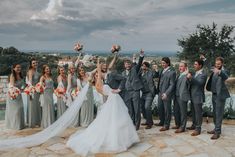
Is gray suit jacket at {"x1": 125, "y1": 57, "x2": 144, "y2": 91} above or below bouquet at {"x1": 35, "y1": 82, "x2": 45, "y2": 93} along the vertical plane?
above

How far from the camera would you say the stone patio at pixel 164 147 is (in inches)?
277

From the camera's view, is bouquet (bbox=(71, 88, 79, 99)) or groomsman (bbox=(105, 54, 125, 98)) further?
bouquet (bbox=(71, 88, 79, 99))

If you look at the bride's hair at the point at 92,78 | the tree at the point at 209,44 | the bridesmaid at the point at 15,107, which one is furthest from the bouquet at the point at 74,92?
the tree at the point at 209,44

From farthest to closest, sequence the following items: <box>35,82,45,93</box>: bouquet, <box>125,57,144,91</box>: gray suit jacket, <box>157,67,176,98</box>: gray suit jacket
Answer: <box>35,82,45,93</box>: bouquet → <box>125,57,144,91</box>: gray suit jacket → <box>157,67,176,98</box>: gray suit jacket

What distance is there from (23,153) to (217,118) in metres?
4.42

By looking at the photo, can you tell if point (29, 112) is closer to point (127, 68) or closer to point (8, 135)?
point (8, 135)

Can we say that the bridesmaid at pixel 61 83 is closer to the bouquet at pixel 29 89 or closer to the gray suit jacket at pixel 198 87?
the bouquet at pixel 29 89

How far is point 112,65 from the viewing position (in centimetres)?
831

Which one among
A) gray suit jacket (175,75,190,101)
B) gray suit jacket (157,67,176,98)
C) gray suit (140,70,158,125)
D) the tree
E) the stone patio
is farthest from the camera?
the tree

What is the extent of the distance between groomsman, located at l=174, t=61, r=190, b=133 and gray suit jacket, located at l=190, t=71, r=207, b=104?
5.4 inches

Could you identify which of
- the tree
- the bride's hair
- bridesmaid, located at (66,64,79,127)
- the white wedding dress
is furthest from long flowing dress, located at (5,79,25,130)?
the tree

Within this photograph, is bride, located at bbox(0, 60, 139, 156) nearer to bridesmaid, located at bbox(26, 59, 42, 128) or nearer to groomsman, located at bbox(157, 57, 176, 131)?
groomsman, located at bbox(157, 57, 176, 131)

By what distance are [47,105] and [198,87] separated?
13.3 feet

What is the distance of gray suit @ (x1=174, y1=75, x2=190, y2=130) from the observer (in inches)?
322
